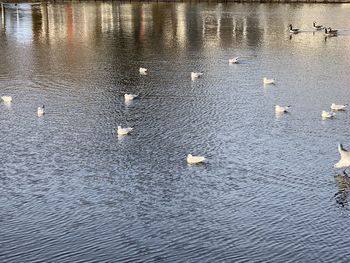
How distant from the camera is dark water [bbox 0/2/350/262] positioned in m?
17.2

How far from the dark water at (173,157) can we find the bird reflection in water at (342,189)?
0.22 feet

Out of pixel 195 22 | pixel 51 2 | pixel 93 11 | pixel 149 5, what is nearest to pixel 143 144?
pixel 195 22

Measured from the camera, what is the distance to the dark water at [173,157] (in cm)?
1722

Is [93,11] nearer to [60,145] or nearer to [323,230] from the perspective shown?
[60,145]

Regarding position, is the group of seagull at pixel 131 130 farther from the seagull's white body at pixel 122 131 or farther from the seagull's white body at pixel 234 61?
the seagull's white body at pixel 234 61

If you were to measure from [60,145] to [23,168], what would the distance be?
116 inches

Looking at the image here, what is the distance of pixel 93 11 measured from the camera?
3538 inches

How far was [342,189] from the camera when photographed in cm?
2053

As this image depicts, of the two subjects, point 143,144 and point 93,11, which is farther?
point 93,11

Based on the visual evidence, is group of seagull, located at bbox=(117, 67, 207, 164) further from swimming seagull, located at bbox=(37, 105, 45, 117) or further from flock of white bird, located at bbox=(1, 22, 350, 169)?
swimming seagull, located at bbox=(37, 105, 45, 117)

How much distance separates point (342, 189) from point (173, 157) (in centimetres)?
620

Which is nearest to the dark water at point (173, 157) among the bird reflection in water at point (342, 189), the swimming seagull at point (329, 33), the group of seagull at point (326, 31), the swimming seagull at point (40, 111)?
the bird reflection in water at point (342, 189)

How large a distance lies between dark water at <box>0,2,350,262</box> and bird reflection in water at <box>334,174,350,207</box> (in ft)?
0.22

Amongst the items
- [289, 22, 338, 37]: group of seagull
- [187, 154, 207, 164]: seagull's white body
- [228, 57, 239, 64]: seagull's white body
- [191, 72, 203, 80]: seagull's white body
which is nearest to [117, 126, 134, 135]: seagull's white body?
[187, 154, 207, 164]: seagull's white body
